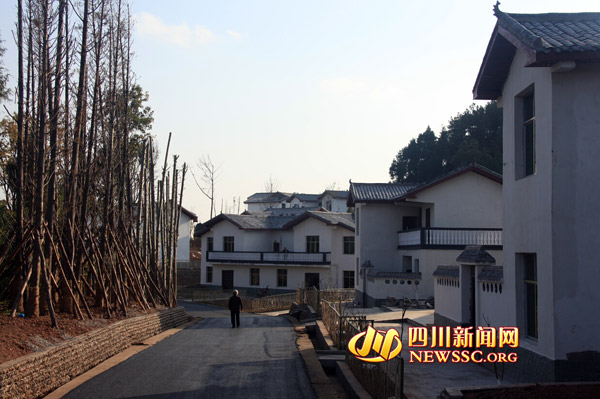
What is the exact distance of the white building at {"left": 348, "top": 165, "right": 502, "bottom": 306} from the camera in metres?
30.3

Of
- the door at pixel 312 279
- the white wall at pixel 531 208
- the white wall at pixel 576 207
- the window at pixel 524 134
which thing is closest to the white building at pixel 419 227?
the door at pixel 312 279

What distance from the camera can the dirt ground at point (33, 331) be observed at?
10.6 m

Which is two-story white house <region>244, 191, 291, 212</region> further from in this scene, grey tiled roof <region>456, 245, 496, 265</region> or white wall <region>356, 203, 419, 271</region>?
grey tiled roof <region>456, 245, 496, 265</region>

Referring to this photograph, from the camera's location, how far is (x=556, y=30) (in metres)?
11.0

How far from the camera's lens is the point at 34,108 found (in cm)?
1603

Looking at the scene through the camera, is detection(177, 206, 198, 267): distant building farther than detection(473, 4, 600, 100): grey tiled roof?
Yes

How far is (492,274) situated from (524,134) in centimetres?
304

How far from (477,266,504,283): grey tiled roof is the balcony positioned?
53.7 feet

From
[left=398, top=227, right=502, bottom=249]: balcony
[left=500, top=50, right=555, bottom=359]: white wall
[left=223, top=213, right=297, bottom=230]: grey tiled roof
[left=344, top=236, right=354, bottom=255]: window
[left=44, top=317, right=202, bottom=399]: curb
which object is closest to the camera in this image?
[left=500, top=50, right=555, bottom=359]: white wall

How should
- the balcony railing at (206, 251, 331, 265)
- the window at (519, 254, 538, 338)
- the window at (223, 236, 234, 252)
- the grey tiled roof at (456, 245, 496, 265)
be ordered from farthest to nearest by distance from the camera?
the window at (223, 236, 234, 252) < the balcony railing at (206, 251, 331, 265) < the grey tiled roof at (456, 245, 496, 265) < the window at (519, 254, 538, 338)

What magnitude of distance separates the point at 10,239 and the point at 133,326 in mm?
4549

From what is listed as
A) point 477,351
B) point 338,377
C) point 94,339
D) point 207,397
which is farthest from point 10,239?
point 477,351

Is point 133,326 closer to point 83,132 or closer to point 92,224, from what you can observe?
point 92,224

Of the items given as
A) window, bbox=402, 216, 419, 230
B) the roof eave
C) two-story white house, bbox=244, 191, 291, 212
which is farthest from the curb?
two-story white house, bbox=244, 191, 291, 212
